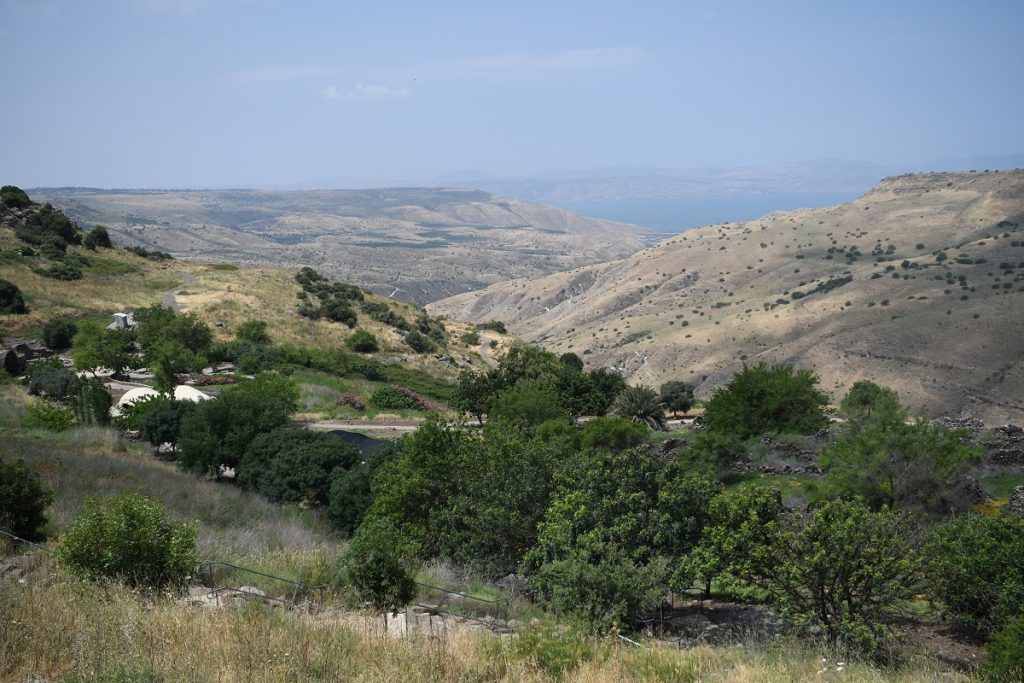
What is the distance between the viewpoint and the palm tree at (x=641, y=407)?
33.5 m

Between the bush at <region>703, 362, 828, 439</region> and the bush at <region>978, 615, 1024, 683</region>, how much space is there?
59.1 feet

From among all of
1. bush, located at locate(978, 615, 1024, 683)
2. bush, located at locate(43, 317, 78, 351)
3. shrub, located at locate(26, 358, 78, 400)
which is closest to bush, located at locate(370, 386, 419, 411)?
shrub, located at locate(26, 358, 78, 400)

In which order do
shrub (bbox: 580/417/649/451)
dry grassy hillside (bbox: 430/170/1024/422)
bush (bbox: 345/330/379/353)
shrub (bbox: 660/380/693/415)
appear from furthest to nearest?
1. dry grassy hillside (bbox: 430/170/1024/422)
2. bush (bbox: 345/330/379/353)
3. shrub (bbox: 660/380/693/415)
4. shrub (bbox: 580/417/649/451)

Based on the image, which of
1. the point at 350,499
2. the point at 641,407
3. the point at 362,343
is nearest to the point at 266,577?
the point at 350,499

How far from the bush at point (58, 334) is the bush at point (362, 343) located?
16.5 metres

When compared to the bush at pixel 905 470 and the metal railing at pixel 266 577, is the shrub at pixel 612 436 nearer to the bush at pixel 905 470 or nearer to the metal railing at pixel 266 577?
the bush at pixel 905 470

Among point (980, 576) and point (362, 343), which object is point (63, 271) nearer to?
point (362, 343)

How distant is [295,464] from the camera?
19.2m

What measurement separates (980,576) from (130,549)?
10533mm

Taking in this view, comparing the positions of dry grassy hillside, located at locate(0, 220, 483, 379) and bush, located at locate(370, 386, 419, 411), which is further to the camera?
dry grassy hillside, located at locate(0, 220, 483, 379)

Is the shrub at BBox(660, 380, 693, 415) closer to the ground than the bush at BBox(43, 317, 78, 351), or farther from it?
closer to the ground

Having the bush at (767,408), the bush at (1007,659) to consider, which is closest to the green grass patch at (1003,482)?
the bush at (767,408)

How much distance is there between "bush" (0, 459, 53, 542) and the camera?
985 cm

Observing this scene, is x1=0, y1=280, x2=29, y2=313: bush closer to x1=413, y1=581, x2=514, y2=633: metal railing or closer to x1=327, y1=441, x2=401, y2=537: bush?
x1=327, y1=441, x2=401, y2=537: bush
